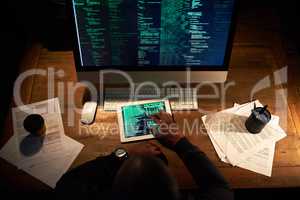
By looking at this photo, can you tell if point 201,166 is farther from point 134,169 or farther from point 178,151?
point 134,169

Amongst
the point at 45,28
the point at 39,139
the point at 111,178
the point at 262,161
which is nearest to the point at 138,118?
the point at 111,178

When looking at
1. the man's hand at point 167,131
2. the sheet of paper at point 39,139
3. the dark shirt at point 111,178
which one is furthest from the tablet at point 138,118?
the sheet of paper at point 39,139

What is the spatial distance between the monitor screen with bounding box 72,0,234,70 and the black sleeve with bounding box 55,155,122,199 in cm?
37

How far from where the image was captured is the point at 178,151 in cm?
136

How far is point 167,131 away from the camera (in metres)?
1.41

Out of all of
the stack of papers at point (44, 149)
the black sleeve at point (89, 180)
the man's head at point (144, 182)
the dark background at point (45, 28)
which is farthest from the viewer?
the dark background at point (45, 28)

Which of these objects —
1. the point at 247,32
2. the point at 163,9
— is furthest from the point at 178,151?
the point at 247,32

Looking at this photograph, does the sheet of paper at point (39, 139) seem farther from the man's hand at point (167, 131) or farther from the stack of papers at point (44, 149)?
the man's hand at point (167, 131)

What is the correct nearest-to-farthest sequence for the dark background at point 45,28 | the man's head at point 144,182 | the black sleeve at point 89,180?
1. the man's head at point 144,182
2. the black sleeve at point 89,180
3. the dark background at point 45,28

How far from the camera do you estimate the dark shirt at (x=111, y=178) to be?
122cm

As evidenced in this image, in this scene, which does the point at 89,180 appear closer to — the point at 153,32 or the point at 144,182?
the point at 144,182

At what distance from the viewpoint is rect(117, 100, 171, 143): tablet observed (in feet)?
4.61

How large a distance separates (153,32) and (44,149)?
57cm

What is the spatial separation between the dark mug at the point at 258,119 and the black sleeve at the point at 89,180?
51 cm
